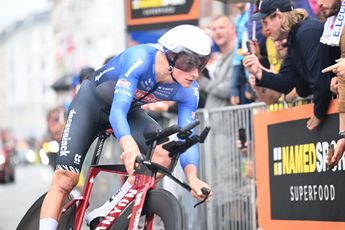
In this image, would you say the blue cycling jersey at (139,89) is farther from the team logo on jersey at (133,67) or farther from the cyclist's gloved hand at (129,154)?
the cyclist's gloved hand at (129,154)

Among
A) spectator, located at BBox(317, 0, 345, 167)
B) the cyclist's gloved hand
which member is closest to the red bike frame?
the cyclist's gloved hand

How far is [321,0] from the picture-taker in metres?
6.53

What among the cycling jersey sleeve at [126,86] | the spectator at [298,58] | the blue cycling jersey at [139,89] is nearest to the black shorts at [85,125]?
the blue cycling jersey at [139,89]

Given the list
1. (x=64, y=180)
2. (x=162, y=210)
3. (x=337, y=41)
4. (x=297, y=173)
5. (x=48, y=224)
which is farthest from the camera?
(x=297, y=173)

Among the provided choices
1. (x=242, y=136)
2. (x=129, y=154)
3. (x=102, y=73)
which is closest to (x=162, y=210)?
(x=129, y=154)

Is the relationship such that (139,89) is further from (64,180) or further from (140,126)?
(64,180)

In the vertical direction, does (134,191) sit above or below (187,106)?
below

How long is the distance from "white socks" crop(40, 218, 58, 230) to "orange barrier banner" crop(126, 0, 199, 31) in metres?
7.33

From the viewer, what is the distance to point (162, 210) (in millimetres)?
5672

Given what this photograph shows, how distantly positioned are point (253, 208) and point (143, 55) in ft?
11.3

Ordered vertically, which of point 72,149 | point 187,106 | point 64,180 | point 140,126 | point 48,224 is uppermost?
point 187,106

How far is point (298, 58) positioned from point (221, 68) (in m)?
3.81

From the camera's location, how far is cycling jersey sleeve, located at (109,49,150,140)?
19.6 feet

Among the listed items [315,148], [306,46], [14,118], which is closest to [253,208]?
[315,148]
